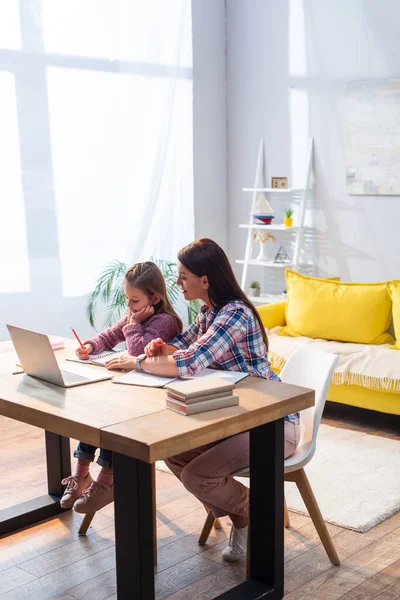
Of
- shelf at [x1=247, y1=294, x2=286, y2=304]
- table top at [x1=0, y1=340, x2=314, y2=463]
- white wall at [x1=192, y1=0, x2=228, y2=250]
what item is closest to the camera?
table top at [x1=0, y1=340, x2=314, y2=463]

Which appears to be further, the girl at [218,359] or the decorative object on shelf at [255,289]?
the decorative object on shelf at [255,289]

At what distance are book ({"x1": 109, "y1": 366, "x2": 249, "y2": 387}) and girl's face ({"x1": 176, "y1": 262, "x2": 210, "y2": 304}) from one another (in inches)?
10.2

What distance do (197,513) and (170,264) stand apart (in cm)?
264

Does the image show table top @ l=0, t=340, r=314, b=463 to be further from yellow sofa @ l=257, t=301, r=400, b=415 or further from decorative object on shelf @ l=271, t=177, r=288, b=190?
decorative object on shelf @ l=271, t=177, r=288, b=190

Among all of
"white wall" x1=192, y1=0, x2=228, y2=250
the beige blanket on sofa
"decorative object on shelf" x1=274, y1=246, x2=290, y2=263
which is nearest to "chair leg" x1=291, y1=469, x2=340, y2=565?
the beige blanket on sofa

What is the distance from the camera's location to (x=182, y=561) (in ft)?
9.09

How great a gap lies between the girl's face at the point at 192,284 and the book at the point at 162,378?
0.85 feet

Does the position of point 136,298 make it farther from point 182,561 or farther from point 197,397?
point 182,561

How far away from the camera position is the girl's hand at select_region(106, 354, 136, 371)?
2.66m

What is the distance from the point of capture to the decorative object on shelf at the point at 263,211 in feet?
18.3

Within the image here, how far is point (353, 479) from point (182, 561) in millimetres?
1018

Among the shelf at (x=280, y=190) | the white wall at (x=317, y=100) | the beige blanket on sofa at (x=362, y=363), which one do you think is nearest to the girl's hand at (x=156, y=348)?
the beige blanket on sofa at (x=362, y=363)

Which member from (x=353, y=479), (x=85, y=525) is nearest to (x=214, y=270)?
(x=85, y=525)

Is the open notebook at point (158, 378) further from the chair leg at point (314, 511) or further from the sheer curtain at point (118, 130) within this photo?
Result: the sheer curtain at point (118, 130)
